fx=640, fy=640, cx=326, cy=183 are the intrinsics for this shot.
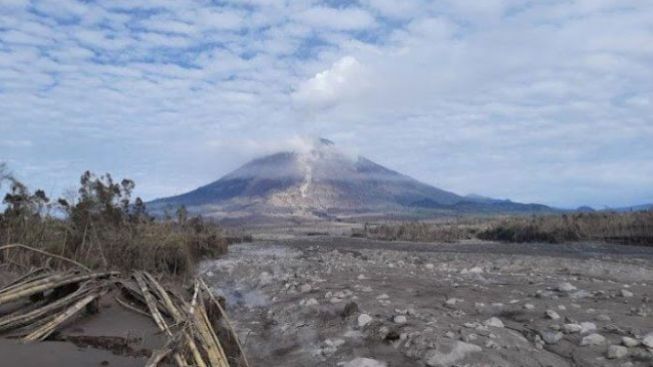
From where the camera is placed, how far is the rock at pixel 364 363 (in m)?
6.52

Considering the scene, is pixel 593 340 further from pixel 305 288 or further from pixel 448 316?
pixel 305 288

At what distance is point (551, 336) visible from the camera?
22.5 feet

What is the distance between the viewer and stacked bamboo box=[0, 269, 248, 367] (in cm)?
382

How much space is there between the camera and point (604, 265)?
1472 centimetres

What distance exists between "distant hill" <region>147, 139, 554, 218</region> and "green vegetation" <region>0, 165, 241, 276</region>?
248 feet

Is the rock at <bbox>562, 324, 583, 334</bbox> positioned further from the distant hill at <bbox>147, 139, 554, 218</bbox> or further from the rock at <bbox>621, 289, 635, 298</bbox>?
the distant hill at <bbox>147, 139, 554, 218</bbox>

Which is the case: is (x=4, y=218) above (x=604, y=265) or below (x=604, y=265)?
above

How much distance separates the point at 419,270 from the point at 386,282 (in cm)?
259

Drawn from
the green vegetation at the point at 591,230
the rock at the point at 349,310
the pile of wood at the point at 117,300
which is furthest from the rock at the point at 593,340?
the green vegetation at the point at 591,230

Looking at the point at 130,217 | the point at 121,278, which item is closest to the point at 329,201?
the point at 130,217

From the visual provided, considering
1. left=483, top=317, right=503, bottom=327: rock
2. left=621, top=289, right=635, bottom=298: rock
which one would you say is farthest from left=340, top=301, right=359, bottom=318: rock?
left=621, top=289, right=635, bottom=298: rock

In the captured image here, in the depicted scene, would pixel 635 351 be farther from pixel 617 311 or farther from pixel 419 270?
pixel 419 270

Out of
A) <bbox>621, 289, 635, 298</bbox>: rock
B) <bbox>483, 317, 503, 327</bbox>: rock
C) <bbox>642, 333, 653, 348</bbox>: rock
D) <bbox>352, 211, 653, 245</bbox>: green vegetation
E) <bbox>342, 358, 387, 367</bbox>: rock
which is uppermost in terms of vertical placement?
<bbox>352, 211, 653, 245</bbox>: green vegetation

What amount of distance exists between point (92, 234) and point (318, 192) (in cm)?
10515
